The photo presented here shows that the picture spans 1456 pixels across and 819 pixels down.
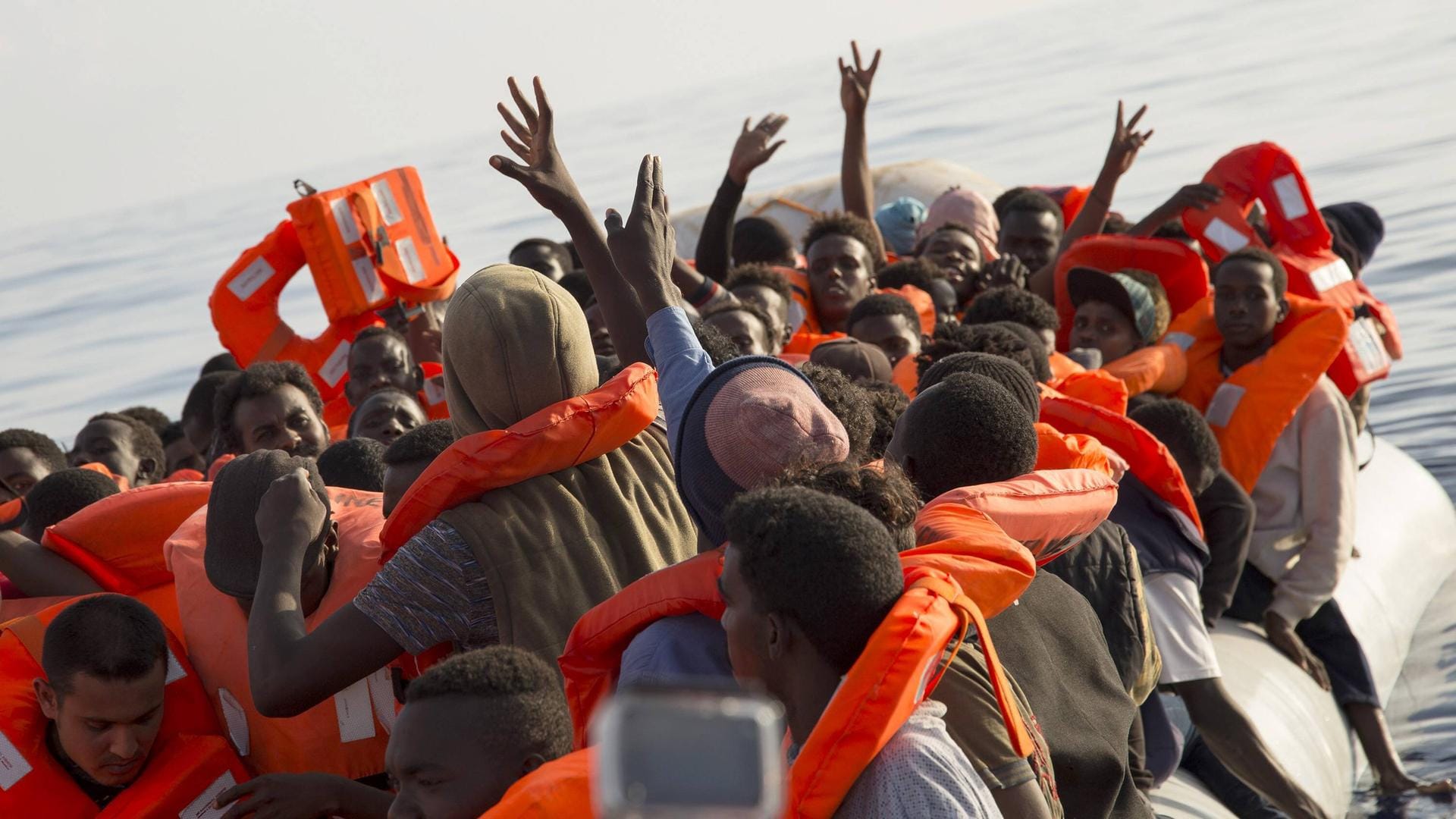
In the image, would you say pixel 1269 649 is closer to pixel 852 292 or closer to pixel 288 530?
pixel 852 292

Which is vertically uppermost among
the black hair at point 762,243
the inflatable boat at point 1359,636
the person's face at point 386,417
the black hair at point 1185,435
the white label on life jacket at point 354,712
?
the person's face at point 386,417

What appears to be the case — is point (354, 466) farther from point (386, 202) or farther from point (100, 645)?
point (386, 202)

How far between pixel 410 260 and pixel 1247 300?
323 centimetres

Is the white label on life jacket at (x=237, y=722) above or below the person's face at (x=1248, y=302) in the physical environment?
above

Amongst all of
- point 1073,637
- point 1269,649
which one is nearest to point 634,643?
point 1073,637

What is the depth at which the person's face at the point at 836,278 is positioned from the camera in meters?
5.66

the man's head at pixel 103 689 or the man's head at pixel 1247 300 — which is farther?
the man's head at pixel 1247 300

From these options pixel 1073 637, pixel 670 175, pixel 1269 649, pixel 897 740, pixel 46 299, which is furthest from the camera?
pixel 670 175

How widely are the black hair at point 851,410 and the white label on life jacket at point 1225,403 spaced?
2.46m

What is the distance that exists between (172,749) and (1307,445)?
11.1 ft

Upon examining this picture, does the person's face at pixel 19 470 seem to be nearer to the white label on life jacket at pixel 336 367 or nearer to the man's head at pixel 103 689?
the white label on life jacket at pixel 336 367

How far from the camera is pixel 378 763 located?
2447 mm

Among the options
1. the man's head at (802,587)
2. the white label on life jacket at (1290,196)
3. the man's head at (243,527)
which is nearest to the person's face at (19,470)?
the man's head at (243,527)

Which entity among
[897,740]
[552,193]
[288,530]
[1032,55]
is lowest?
[1032,55]
